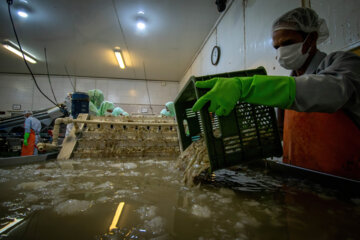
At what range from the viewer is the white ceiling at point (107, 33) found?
392cm

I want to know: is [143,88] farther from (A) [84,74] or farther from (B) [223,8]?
(B) [223,8]

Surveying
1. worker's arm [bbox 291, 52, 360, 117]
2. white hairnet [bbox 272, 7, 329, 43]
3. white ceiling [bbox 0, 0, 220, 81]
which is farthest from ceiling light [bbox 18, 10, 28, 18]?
worker's arm [bbox 291, 52, 360, 117]

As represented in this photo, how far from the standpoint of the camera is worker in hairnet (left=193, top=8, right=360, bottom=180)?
82cm

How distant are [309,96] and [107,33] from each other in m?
5.76

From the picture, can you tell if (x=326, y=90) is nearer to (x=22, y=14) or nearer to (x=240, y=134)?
(x=240, y=134)

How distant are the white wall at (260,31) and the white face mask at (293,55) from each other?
1.53 ft

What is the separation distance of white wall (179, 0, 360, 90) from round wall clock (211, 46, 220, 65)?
0.12 meters

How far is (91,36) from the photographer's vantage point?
5.16 m

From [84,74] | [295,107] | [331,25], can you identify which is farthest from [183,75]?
[295,107]

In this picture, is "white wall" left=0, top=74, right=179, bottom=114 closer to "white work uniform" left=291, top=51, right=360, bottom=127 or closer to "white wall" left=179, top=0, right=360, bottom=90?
"white wall" left=179, top=0, right=360, bottom=90

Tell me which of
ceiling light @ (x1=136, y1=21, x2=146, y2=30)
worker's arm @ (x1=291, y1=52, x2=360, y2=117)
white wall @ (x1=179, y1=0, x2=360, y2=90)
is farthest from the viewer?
ceiling light @ (x1=136, y1=21, x2=146, y2=30)

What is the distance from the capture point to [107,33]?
198 inches

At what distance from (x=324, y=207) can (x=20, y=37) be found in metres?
7.95

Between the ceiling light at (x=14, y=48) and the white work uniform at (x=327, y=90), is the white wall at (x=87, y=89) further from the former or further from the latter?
the white work uniform at (x=327, y=90)
